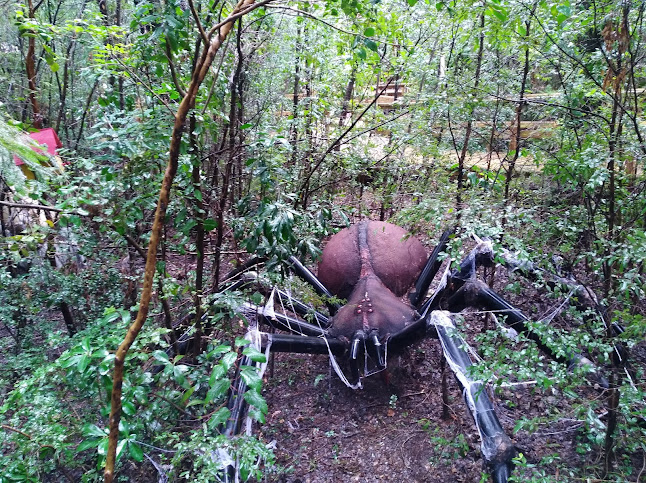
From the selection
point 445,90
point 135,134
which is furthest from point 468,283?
point 135,134

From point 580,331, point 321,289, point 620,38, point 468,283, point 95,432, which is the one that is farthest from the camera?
point 321,289

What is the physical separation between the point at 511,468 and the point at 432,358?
2.28 metres

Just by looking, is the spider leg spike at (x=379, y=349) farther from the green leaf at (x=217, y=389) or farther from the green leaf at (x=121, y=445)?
the green leaf at (x=121, y=445)

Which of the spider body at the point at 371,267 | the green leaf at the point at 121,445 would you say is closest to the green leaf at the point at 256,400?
the green leaf at the point at 121,445

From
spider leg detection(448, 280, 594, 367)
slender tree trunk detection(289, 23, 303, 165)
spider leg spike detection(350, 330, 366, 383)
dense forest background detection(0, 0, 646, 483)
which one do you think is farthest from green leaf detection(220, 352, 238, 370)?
slender tree trunk detection(289, 23, 303, 165)

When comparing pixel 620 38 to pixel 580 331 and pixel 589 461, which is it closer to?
pixel 580 331

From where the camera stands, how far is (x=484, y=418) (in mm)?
2775

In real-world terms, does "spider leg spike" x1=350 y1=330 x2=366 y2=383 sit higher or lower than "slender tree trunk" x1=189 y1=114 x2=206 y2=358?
lower

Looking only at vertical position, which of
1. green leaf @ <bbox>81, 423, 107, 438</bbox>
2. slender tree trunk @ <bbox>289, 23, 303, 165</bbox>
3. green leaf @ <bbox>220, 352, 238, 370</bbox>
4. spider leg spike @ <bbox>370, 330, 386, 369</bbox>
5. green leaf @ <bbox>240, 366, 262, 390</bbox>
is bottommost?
spider leg spike @ <bbox>370, 330, 386, 369</bbox>

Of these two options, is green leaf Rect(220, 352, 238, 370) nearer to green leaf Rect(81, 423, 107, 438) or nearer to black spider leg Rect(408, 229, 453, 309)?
green leaf Rect(81, 423, 107, 438)

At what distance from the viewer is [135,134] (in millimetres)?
2568

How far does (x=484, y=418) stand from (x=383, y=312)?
165 centimetres

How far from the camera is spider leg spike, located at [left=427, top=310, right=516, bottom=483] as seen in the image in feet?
8.55

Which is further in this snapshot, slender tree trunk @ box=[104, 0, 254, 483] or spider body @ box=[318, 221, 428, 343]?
spider body @ box=[318, 221, 428, 343]
